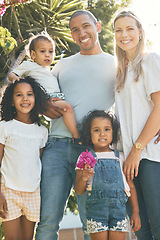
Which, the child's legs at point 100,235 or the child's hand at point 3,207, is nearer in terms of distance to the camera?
the child's legs at point 100,235

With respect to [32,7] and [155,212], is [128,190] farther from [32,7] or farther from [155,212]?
[32,7]

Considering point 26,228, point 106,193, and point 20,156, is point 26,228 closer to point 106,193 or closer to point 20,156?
point 20,156

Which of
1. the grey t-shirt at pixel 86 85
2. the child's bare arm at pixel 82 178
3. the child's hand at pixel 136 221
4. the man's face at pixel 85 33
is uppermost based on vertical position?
the man's face at pixel 85 33

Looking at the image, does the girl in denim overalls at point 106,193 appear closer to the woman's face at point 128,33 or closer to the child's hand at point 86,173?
the child's hand at point 86,173

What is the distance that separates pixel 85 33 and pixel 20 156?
125 centimetres

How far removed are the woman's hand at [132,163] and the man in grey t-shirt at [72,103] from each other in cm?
45

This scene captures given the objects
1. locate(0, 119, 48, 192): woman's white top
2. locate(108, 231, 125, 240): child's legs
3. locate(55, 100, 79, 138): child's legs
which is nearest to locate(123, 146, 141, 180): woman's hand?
locate(108, 231, 125, 240): child's legs

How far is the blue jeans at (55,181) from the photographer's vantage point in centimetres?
289

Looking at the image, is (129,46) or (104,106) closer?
(129,46)

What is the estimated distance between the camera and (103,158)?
2.90 m

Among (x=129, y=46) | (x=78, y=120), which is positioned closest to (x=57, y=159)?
(x=78, y=120)

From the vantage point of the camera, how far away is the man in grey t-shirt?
293 cm

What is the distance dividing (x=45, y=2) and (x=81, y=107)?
4.28 m

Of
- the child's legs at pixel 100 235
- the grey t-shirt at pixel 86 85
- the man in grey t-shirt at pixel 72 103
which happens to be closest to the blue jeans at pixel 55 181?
the man in grey t-shirt at pixel 72 103
